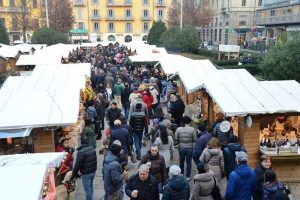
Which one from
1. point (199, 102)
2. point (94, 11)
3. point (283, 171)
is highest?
point (94, 11)

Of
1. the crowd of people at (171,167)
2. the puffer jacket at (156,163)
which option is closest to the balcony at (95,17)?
the crowd of people at (171,167)

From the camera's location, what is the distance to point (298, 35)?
1541 centimetres

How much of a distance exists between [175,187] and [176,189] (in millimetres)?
44

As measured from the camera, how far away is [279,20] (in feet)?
140

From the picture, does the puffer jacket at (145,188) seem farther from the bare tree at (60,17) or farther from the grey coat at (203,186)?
the bare tree at (60,17)

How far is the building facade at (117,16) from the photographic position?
2650 inches

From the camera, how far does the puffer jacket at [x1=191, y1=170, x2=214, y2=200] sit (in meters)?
5.43

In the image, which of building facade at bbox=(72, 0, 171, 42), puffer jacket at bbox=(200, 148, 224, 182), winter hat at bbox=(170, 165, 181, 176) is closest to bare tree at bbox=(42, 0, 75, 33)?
building facade at bbox=(72, 0, 171, 42)

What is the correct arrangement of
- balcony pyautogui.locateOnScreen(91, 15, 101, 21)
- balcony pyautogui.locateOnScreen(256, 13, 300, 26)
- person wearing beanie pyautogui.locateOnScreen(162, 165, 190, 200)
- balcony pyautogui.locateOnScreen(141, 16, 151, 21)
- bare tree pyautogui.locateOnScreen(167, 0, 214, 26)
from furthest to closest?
balcony pyautogui.locateOnScreen(141, 16, 151, 21), balcony pyautogui.locateOnScreen(91, 15, 101, 21), bare tree pyautogui.locateOnScreen(167, 0, 214, 26), balcony pyautogui.locateOnScreen(256, 13, 300, 26), person wearing beanie pyautogui.locateOnScreen(162, 165, 190, 200)

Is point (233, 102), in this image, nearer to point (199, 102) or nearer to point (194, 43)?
point (199, 102)

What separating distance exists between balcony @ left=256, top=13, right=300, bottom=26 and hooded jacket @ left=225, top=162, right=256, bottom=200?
115 ft

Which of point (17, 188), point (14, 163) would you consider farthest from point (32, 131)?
point (17, 188)

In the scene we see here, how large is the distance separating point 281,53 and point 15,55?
1639 centimetres

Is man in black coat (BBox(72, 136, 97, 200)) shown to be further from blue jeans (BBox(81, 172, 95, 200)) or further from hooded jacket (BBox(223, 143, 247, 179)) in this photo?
hooded jacket (BBox(223, 143, 247, 179))
